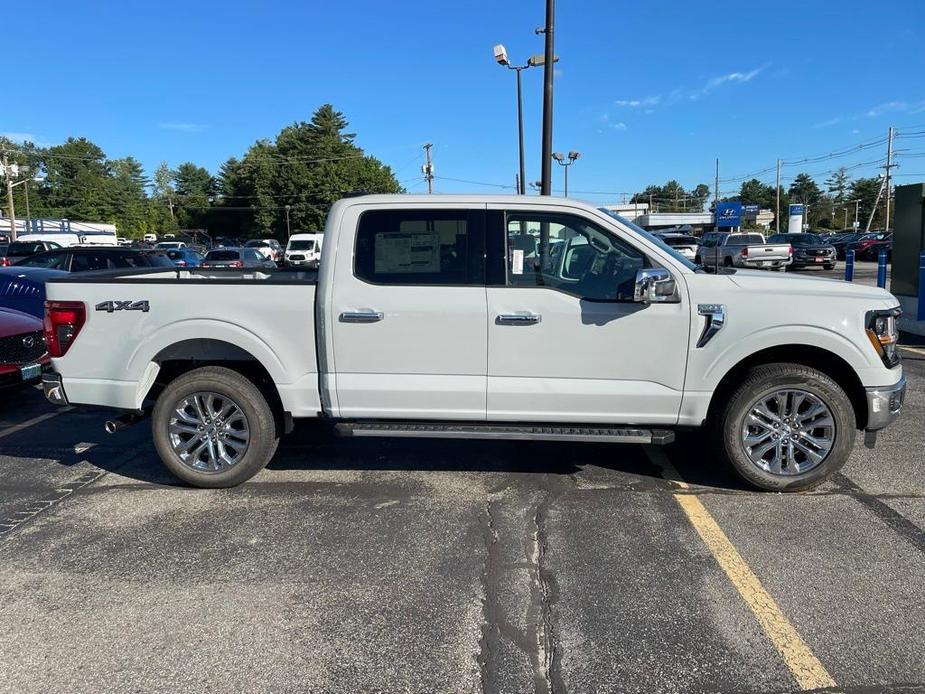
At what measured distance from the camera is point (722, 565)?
3.55 m

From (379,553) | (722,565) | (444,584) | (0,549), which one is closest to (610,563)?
(722,565)

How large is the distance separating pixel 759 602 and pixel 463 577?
1455mm

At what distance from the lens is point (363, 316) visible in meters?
4.34

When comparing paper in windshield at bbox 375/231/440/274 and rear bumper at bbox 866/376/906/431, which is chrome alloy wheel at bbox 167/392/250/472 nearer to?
paper in windshield at bbox 375/231/440/274

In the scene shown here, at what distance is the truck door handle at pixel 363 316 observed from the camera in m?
4.33

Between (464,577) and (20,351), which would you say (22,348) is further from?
(464,577)

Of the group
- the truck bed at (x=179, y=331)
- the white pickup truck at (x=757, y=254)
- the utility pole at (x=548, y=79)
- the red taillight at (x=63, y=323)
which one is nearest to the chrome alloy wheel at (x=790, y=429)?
the truck bed at (x=179, y=331)

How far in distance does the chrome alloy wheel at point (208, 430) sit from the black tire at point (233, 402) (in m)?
0.02

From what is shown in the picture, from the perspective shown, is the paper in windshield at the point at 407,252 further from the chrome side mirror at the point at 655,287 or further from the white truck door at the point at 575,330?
the chrome side mirror at the point at 655,287

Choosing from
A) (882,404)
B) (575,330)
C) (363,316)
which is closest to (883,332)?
(882,404)

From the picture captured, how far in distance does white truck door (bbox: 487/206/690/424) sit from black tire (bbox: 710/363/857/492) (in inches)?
15.0

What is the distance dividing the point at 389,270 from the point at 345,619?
2227mm

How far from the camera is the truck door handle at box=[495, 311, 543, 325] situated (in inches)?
168

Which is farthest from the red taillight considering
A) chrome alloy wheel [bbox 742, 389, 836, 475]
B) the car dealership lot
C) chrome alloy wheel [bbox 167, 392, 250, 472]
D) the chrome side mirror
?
chrome alloy wheel [bbox 742, 389, 836, 475]
